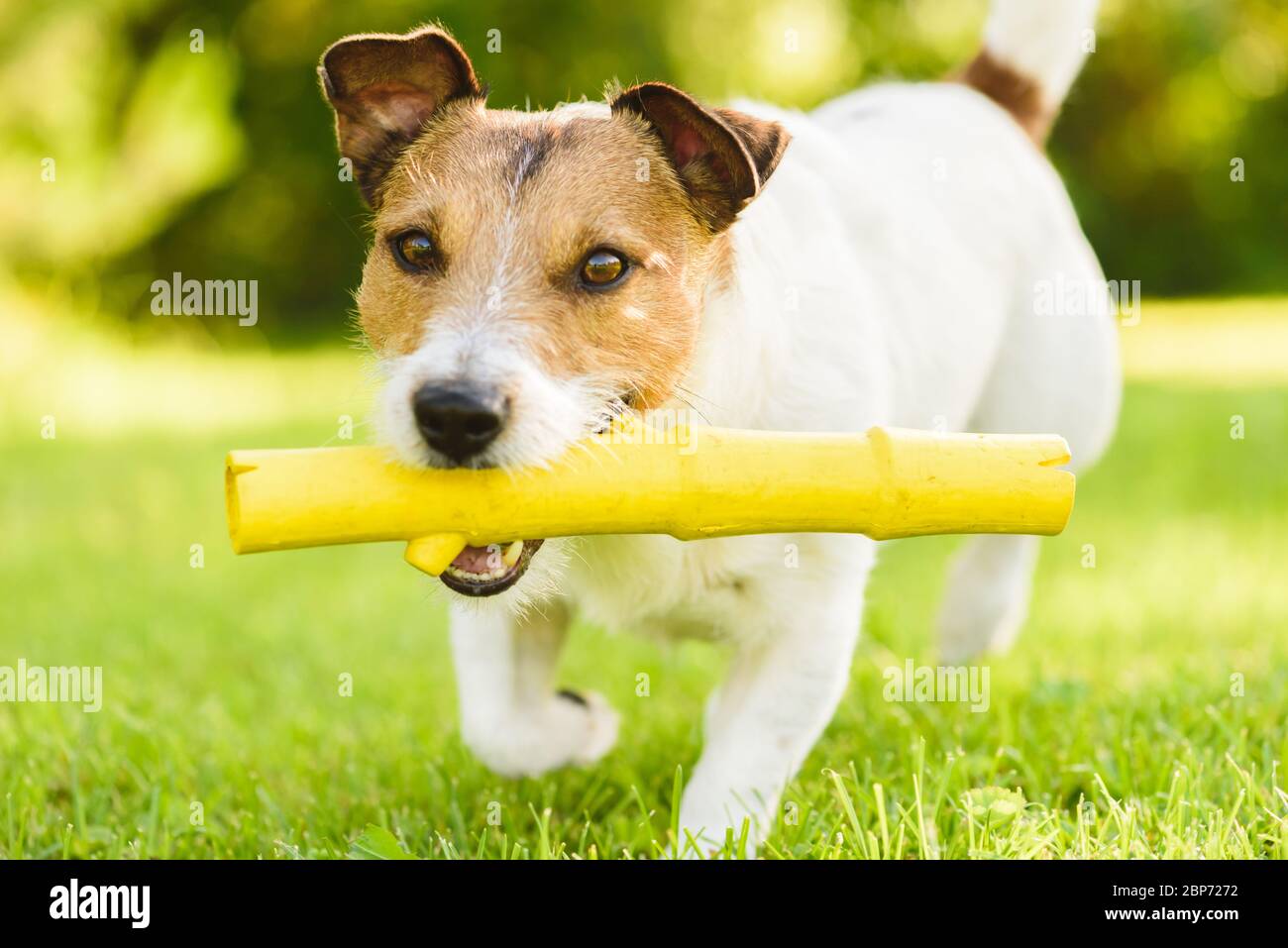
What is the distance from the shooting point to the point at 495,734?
3756 mm

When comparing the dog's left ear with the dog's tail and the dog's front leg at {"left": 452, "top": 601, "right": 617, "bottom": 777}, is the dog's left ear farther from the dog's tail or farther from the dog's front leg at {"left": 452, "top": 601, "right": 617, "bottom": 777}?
the dog's tail

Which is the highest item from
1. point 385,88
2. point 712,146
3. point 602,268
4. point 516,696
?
point 385,88

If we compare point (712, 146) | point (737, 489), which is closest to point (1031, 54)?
point (712, 146)

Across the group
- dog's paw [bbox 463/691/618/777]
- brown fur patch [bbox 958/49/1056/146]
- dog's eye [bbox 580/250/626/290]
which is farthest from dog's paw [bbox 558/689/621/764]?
brown fur patch [bbox 958/49/1056/146]

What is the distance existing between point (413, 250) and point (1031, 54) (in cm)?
313

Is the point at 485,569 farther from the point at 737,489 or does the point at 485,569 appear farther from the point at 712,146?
the point at 712,146

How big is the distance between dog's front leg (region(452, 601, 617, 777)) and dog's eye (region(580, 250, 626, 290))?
97 cm

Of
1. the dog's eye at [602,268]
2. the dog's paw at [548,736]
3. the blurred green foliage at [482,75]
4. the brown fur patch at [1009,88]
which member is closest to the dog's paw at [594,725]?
the dog's paw at [548,736]

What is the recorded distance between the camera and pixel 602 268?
126 inches

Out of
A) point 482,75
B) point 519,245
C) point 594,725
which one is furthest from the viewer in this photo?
point 482,75

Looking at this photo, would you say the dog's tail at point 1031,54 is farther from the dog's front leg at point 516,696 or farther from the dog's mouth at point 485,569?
the dog's mouth at point 485,569
